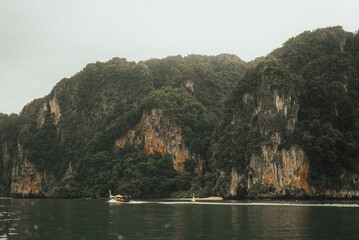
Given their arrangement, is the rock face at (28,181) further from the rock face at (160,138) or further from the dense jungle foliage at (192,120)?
the rock face at (160,138)

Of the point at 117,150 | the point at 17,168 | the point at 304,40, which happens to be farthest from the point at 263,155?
the point at 17,168

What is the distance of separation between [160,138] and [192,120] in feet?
46.6

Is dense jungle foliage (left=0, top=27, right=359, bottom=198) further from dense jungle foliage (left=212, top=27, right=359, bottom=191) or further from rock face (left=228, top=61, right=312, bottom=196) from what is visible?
rock face (left=228, top=61, right=312, bottom=196)

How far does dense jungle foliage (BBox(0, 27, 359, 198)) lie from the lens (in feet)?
333

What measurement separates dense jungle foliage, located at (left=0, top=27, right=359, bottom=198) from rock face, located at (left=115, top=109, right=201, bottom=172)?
2215 mm

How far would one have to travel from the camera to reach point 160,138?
14325cm

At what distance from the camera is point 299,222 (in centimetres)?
3588

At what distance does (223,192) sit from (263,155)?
16575 mm

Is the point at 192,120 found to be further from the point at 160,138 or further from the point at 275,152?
the point at 275,152

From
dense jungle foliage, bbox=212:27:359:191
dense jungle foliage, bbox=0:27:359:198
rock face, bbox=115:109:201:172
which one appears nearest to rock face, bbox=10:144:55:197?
dense jungle foliage, bbox=0:27:359:198

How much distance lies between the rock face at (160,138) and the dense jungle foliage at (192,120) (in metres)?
2.21

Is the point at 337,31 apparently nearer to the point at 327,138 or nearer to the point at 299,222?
the point at 327,138

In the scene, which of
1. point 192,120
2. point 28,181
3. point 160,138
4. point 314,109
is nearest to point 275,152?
point 314,109

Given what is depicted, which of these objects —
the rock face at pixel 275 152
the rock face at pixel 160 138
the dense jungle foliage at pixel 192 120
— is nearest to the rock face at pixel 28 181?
the dense jungle foliage at pixel 192 120
